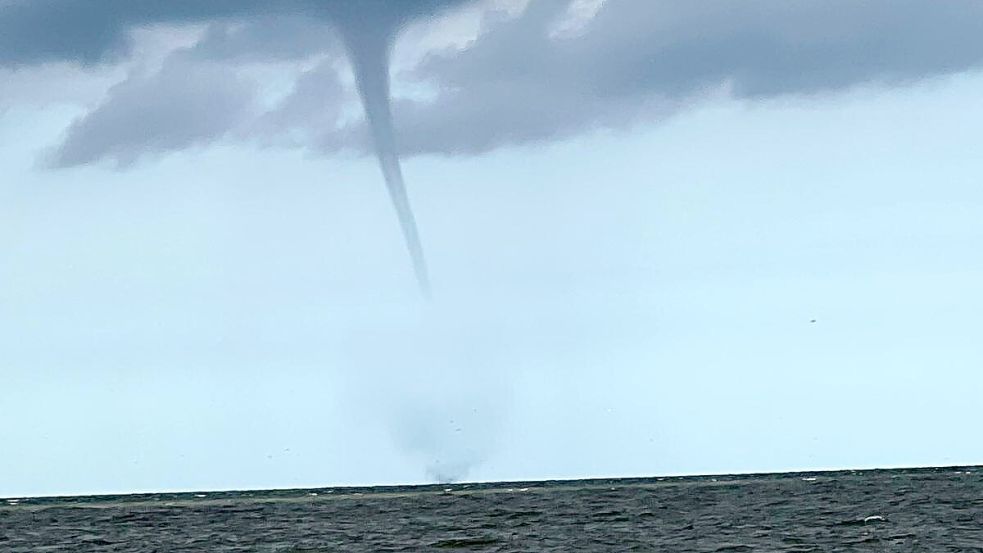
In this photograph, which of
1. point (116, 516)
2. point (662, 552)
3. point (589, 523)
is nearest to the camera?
point (662, 552)

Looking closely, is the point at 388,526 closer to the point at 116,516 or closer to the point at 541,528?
the point at 541,528

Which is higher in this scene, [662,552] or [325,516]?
[325,516]

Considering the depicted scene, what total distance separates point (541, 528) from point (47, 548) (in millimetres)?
37484

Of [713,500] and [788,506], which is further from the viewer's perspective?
[713,500]

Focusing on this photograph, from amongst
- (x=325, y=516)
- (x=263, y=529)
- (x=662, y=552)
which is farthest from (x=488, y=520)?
(x=662, y=552)

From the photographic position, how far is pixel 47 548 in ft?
359

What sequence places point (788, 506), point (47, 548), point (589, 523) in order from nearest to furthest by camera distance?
1. point (47, 548)
2. point (589, 523)
3. point (788, 506)

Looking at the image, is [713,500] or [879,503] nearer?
[879,503]

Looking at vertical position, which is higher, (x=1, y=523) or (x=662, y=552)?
(x=1, y=523)

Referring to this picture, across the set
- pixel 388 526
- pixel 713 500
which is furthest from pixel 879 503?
pixel 388 526

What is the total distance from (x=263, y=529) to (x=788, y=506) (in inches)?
2229

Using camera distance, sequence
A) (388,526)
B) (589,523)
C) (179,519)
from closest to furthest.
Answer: (589,523) < (388,526) < (179,519)

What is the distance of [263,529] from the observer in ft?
441

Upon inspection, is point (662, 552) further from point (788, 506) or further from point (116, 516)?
point (116, 516)
